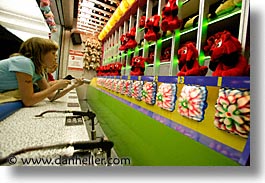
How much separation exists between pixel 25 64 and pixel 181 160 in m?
0.95

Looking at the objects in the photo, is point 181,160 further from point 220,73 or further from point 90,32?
point 90,32

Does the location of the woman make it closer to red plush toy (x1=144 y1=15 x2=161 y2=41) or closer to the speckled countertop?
the speckled countertop

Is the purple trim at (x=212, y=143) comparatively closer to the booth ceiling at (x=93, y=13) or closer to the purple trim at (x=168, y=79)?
the purple trim at (x=168, y=79)

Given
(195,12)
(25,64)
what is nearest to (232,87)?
(25,64)

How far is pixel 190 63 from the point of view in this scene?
886 mm

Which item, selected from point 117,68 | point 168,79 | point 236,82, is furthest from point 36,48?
point 117,68

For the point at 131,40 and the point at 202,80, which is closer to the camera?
the point at 202,80

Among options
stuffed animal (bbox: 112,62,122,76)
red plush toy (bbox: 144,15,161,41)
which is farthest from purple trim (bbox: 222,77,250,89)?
stuffed animal (bbox: 112,62,122,76)

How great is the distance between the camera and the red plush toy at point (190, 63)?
0.85m

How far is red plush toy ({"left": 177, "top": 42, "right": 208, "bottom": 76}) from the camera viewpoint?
0.85m

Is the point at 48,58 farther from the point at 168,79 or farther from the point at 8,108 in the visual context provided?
the point at 168,79

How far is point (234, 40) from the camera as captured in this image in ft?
2.16

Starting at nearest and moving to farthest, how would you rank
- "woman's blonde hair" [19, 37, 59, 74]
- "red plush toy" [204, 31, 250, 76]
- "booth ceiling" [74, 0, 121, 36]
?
"red plush toy" [204, 31, 250, 76] → "woman's blonde hair" [19, 37, 59, 74] → "booth ceiling" [74, 0, 121, 36]

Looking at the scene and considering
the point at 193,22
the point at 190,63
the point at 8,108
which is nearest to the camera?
the point at 8,108
